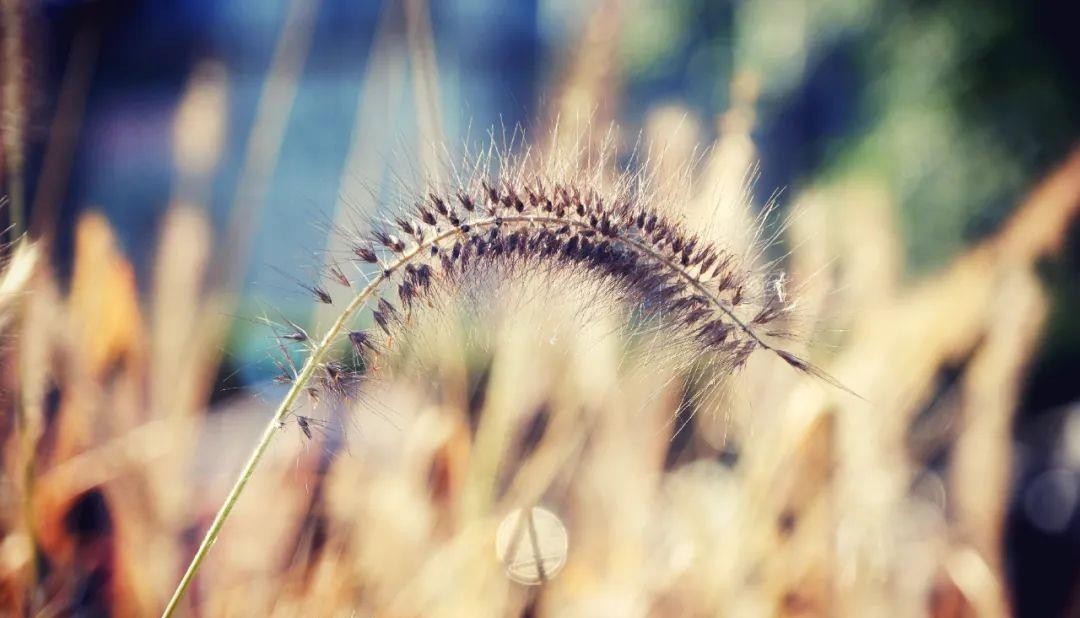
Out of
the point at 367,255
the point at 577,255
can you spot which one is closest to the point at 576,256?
the point at 577,255

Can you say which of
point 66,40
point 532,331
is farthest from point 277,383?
point 66,40

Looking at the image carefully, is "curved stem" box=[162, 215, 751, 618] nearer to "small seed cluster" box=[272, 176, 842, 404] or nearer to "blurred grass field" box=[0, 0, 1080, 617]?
"small seed cluster" box=[272, 176, 842, 404]

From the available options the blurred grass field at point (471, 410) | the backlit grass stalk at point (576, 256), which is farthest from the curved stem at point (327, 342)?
the blurred grass field at point (471, 410)

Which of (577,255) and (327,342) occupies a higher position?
(577,255)

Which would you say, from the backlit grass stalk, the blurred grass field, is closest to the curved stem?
the backlit grass stalk

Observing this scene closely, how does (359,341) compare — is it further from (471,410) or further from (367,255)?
(471,410)

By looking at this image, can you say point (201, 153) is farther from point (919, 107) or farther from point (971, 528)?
point (919, 107)
